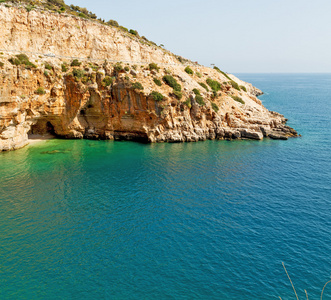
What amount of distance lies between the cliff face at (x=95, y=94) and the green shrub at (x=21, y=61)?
0.18 metres

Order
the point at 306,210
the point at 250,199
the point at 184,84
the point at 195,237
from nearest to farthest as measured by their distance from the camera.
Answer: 1. the point at 195,237
2. the point at 306,210
3. the point at 250,199
4. the point at 184,84

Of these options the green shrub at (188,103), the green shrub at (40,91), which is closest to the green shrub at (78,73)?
the green shrub at (40,91)

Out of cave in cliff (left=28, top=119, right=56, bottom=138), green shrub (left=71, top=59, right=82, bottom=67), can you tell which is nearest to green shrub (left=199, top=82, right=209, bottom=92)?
green shrub (left=71, top=59, right=82, bottom=67)

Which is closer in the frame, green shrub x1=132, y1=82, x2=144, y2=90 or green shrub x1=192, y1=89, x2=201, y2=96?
green shrub x1=132, y1=82, x2=144, y2=90

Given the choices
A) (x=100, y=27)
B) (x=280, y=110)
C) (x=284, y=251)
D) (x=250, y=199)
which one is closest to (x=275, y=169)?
(x=250, y=199)

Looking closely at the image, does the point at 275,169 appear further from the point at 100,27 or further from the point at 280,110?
the point at 280,110

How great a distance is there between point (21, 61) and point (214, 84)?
44.7 m

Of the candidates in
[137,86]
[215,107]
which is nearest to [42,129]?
[137,86]

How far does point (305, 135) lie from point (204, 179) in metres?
37.6

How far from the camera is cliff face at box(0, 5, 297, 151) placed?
167 ft

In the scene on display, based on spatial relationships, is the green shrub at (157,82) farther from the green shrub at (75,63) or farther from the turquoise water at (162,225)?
the turquoise water at (162,225)

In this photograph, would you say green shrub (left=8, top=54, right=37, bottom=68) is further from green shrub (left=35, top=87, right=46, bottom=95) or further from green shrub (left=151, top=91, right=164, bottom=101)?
green shrub (left=151, top=91, right=164, bottom=101)

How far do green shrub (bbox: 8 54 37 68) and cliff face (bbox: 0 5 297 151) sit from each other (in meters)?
0.18

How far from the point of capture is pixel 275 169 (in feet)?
146
